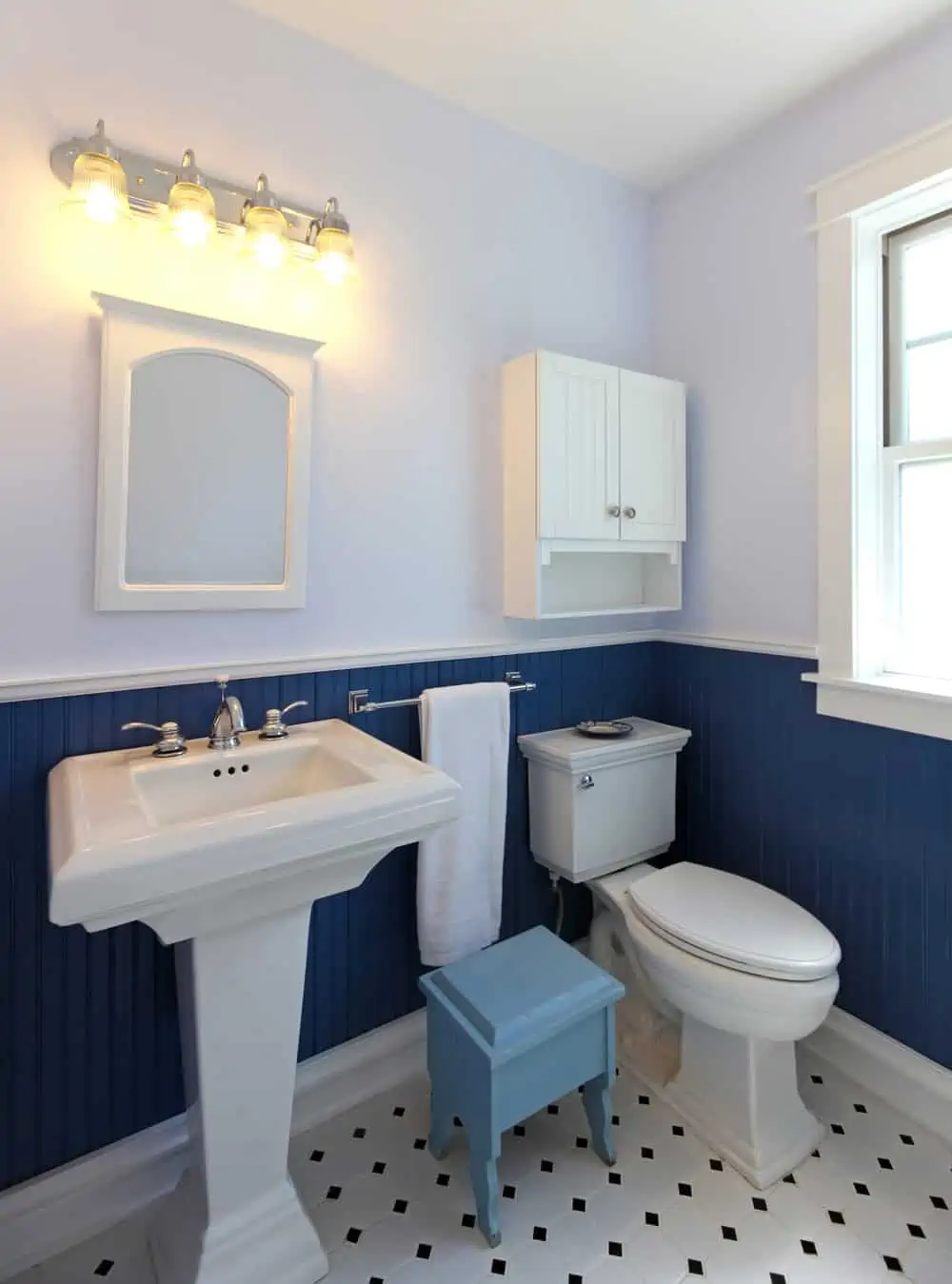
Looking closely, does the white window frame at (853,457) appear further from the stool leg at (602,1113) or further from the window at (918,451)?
the stool leg at (602,1113)

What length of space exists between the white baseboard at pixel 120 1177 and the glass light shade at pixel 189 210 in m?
1.80

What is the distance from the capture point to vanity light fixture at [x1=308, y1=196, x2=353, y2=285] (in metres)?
1.48

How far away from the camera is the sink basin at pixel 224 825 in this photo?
918 mm

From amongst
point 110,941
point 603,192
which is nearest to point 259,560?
point 110,941

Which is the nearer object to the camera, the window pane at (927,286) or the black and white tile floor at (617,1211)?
the black and white tile floor at (617,1211)

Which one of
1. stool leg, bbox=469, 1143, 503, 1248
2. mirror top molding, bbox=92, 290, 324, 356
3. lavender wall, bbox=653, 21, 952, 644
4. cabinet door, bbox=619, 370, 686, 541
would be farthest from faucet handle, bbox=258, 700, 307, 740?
lavender wall, bbox=653, 21, 952, 644

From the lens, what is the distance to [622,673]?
2.17 metres

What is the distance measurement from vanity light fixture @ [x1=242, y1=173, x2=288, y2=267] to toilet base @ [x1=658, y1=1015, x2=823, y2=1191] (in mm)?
1955

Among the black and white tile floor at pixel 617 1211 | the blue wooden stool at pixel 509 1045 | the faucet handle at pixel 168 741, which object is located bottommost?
the black and white tile floor at pixel 617 1211

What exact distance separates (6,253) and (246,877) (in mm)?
1179

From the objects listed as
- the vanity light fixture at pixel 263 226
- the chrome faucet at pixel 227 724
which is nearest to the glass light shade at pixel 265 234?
the vanity light fixture at pixel 263 226

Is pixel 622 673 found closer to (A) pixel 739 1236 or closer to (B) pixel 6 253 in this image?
(A) pixel 739 1236

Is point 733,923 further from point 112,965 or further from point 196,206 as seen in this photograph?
point 196,206

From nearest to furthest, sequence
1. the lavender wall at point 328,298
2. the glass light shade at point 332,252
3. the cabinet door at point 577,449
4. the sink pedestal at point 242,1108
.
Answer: the sink pedestal at point 242,1108
the lavender wall at point 328,298
the glass light shade at point 332,252
the cabinet door at point 577,449
